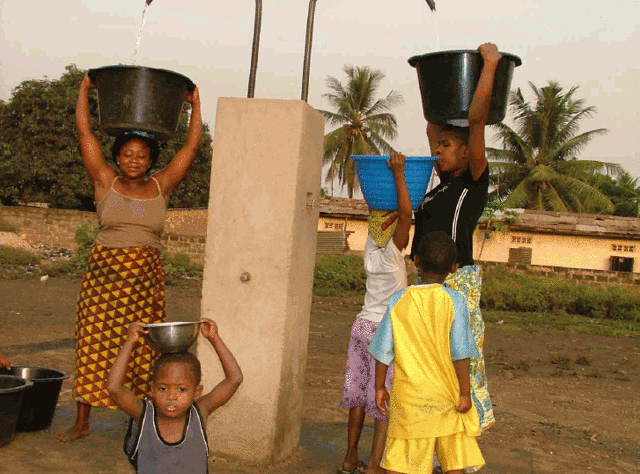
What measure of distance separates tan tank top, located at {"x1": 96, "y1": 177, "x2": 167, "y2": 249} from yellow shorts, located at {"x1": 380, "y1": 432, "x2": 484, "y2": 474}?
186cm

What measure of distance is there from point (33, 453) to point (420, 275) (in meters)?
2.17

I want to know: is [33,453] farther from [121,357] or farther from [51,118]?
[51,118]

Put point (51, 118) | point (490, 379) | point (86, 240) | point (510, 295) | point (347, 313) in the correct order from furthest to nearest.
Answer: point (51, 118)
point (86, 240)
point (510, 295)
point (347, 313)
point (490, 379)

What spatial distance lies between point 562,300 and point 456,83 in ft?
50.5

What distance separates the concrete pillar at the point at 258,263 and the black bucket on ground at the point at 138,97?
262 mm

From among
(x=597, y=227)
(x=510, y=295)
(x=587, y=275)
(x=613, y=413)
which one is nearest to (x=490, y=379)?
(x=613, y=413)

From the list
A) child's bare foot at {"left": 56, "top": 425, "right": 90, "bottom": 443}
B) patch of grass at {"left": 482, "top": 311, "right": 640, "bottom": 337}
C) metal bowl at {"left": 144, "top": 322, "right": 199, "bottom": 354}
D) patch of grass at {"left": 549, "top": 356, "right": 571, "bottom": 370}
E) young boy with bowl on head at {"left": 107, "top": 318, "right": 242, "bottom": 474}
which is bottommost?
patch of grass at {"left": 482, "top": 311, "right": 640, "bottom": 337}

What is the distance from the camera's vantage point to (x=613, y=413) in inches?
247

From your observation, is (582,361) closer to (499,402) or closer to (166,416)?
(499,402)

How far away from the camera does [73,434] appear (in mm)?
4039

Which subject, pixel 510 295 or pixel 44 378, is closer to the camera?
pixel 44 378

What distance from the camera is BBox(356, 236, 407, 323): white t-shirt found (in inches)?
148

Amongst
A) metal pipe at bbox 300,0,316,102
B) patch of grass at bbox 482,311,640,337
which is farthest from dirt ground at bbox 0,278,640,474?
metal pipe at bbox 300,0,316,102

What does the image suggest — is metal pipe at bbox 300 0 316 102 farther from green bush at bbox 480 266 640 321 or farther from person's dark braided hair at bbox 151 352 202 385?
green bush at bbox 480 266 640 321
